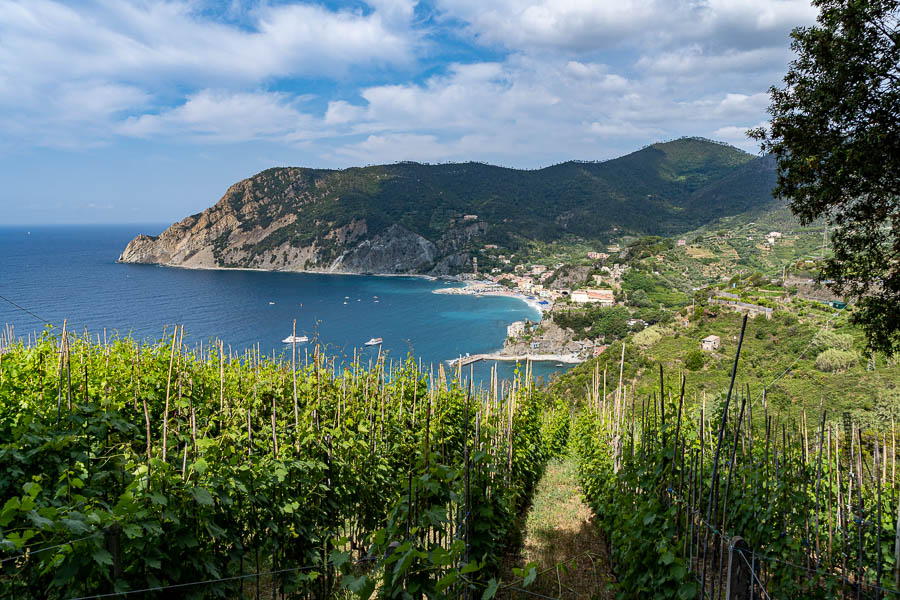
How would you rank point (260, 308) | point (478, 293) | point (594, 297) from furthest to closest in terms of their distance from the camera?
1. point (478, 293)
2. point (594, 297)
3. point (260, 308)

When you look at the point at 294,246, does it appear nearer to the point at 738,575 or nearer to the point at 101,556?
the point at 101,556

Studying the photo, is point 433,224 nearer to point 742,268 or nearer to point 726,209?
point 726,209

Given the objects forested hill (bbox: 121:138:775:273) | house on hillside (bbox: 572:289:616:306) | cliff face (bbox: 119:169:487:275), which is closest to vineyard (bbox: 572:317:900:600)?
house on hillside (bbox: 572:289:616:306)

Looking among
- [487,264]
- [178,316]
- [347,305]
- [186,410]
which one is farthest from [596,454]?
[487,264]

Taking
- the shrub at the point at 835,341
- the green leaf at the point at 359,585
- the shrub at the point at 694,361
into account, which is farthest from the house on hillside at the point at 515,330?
the green leaf at the point at 359,585

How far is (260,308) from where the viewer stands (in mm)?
73812

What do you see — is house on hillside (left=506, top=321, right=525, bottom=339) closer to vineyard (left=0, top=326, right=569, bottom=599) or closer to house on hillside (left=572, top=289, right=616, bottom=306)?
house on hillside (left=572, top=289, right=616, bottom=306)

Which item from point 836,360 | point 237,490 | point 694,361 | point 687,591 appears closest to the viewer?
point 687,591

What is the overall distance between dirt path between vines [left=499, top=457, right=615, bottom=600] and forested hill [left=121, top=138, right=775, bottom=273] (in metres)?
110

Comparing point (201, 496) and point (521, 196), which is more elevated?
point (521, 196)

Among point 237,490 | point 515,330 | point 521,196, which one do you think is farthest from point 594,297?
point 521,196

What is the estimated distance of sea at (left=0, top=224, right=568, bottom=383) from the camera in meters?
55.3

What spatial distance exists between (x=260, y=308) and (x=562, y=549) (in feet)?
245

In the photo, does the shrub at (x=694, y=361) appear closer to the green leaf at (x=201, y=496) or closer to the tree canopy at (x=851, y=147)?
the tree canopy at (x=851, y=147)
